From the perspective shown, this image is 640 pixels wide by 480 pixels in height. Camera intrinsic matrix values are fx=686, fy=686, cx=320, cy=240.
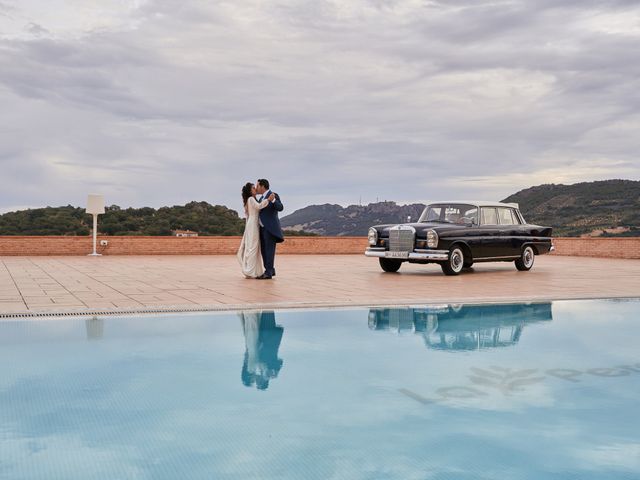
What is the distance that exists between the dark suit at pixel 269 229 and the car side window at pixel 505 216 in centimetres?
524

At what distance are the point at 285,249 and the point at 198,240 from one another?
3.25 metres

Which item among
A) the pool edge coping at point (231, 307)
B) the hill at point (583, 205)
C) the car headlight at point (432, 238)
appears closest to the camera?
the pool edge coping at point (231, 307)

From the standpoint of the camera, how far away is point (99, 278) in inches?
482

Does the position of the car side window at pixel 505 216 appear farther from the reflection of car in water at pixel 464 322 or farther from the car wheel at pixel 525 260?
the reflection of car in water at pixel 464 322

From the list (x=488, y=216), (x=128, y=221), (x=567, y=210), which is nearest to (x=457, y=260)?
(x=488, y=216)

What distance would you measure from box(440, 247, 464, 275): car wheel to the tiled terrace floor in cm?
23

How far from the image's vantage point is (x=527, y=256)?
51.1 feet

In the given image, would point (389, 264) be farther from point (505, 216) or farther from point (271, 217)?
point (271, 217)

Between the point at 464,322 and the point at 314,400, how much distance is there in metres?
3.68

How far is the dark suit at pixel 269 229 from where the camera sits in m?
12.2

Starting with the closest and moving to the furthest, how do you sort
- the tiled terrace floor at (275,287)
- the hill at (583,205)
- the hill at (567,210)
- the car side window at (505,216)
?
the tiled terrace floor at (275,287) → the car side window at (505,216) → the hill at (567,210) → the hill at (583,205)

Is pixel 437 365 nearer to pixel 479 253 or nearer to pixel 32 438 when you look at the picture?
pixel 32 438

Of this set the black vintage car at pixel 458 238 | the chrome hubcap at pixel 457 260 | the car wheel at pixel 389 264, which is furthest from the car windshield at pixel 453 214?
the car wheel at pixel 389 264

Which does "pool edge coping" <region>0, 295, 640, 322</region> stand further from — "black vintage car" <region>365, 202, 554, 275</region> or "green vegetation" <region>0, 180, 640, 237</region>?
"green vegetation" <region>0, 180, 640, 237</region>
